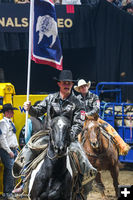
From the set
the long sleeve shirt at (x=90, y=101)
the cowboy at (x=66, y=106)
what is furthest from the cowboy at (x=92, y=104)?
the cowboy at (x=66, y=106)

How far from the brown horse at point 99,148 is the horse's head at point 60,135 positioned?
10.9 feet

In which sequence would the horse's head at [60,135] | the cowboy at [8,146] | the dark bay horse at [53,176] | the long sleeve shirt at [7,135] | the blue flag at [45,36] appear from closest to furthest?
the horse's head at [60,135]
the dark bay horse at [53,176]
the blue flag at [45,36]
the long sleeve shirt at [7,135]
the cowboy at [8,146]

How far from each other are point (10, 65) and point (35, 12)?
7.72 metres

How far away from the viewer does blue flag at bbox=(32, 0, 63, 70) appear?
730 centimetres

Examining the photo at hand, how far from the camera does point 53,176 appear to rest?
209 inches

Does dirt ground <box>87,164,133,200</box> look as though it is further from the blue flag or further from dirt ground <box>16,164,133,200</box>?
the blue flag

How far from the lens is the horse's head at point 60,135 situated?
16.2 ft

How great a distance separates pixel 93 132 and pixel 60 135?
11.6 feet

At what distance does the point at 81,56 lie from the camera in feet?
49.0

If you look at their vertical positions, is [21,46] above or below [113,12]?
below

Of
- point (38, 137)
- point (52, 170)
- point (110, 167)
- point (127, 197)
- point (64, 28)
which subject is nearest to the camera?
point (127, 197)

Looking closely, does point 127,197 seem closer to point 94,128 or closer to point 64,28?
point 94,128

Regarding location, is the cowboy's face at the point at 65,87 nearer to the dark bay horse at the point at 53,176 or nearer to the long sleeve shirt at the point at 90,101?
the dark bay horse at the point at 53,176

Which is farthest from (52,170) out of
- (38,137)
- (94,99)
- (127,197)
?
(94,99)
